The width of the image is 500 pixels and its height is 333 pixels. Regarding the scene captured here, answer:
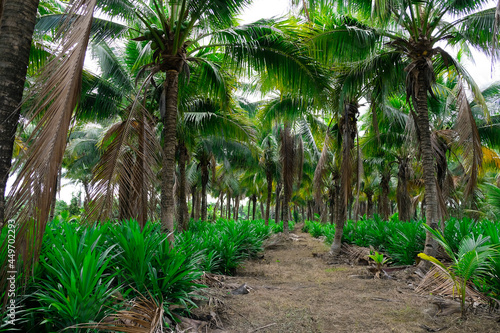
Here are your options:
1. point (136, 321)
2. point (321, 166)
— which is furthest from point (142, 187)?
point (321, 166)

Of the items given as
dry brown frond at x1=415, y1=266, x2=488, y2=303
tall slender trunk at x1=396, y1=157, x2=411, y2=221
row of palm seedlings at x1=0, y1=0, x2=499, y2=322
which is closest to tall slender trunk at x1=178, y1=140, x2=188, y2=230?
row of palm seedlings at x1=0, y1=0, x2=499, y2=322

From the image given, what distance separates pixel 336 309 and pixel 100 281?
336 cm

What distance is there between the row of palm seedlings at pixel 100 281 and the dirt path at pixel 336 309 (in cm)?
88

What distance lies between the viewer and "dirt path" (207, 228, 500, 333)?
12.0 ft

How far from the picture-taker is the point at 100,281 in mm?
2723

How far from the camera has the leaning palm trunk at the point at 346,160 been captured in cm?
920

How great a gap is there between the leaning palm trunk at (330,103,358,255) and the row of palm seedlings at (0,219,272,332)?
A: 5.92 m

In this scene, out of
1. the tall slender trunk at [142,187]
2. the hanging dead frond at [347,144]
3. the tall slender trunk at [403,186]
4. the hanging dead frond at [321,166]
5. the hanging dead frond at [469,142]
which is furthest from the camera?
the tall slender trunk at [403,186]

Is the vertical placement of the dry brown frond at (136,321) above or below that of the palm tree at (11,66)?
below

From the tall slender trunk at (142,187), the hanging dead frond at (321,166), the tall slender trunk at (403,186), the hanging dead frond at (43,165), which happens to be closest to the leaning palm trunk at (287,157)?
the hanging dead frond at (321,166)

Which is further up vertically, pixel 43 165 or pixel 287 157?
pixel 287 157

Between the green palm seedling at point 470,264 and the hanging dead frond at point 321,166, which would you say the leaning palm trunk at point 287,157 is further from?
the green palm seedling at point 470,264

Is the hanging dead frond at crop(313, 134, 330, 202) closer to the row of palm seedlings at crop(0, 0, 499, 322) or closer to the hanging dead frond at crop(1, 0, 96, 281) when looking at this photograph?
the row of palm seedlings at crop(0, 0, 499, 322)

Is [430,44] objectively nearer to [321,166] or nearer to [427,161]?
[427,161]
